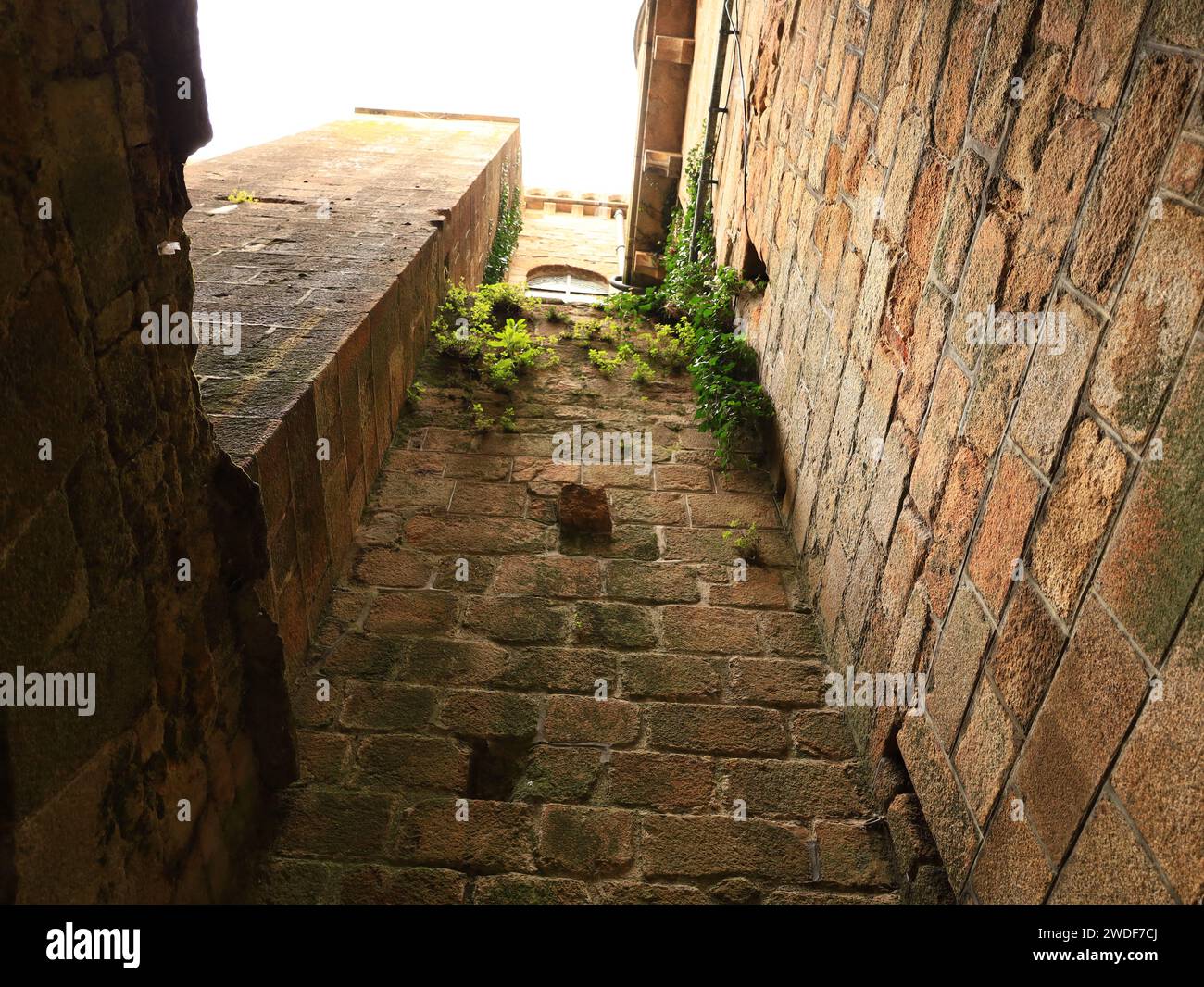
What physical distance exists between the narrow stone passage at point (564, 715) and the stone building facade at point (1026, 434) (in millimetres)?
274

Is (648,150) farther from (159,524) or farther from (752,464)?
(159,524)

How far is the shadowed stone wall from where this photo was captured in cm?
133

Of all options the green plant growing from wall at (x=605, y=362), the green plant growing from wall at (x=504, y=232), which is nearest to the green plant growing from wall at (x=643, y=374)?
the green plant growing from wall at (x=605, y=362)

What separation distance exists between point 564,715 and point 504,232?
731 cm

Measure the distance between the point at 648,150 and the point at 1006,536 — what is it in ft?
25.6

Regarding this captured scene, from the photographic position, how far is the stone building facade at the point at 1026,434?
1.44m

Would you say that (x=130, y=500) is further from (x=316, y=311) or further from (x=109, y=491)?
(x=316, y=311)

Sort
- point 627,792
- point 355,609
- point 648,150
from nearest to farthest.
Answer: point 627,792
point 355,609
point 648,150

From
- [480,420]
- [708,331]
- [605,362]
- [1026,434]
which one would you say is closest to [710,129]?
[708,331]

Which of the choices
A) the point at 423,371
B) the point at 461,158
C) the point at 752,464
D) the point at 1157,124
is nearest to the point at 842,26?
the point at 752,464

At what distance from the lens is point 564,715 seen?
299 cm

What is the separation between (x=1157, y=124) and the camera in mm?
1518

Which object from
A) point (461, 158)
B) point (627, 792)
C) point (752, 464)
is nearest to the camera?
point (627, 792)

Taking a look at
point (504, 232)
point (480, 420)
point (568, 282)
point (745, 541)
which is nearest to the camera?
point (745, 541)
